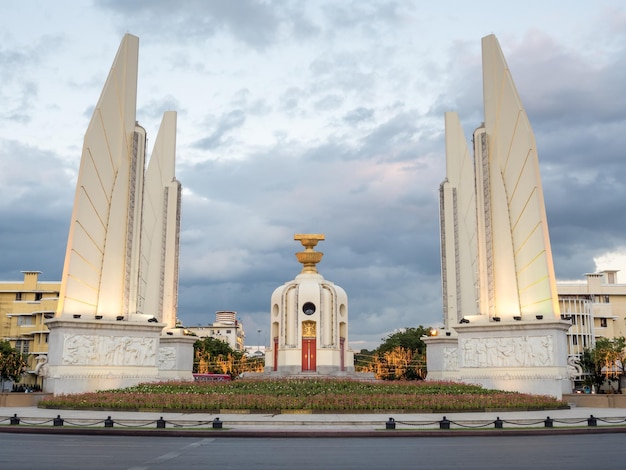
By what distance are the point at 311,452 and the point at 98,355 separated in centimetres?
1917

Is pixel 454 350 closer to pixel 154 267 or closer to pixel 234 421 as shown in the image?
pixel 154 267

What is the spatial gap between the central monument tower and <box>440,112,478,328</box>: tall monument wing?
466 inches

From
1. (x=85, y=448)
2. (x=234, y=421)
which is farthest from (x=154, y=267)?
(x=85, y=448)

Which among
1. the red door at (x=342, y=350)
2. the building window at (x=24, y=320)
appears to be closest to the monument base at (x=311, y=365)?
the red door at (x=342, y=350)

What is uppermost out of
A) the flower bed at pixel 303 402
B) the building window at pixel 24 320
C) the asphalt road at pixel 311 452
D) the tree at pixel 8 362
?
the building window at pixel 24 320

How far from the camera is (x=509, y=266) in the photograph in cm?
3138

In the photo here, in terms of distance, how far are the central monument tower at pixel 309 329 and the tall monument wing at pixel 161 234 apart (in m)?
12.4

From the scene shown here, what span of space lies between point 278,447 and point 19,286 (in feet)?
193

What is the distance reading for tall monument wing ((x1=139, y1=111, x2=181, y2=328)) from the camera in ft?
139

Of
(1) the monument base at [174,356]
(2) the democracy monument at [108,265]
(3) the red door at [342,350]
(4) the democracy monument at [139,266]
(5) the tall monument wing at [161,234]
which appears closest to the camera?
(4) the democracy monument at [139,266]

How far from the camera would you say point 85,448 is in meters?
13.1

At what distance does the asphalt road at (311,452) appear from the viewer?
1063 cm

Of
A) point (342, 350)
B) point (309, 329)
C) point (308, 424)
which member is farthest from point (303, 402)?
point (342, 350)

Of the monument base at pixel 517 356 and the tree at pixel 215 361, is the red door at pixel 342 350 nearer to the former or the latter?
the tree at pixel 215 361
